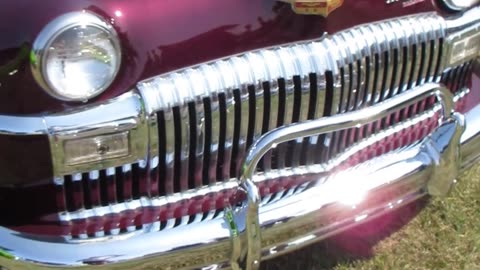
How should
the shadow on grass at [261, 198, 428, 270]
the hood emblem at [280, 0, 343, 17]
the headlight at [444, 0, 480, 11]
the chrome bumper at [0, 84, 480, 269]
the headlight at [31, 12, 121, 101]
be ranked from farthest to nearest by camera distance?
the shadow on grass at [261, 198, 428, 270] → the headlight at [444, 0, 480, 11] → the hood emblem at [280, 0, 343, 17] → the chrome bumper at [0, 84, 480, 269] → the headlight at [31, 12, 121, 101]

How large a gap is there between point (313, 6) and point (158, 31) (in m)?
0.50

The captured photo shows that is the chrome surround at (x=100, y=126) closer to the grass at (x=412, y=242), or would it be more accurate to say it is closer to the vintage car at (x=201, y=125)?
the vintage car at (x=201, y=125)

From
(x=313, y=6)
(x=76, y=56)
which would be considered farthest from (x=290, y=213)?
(x=76, y=56)

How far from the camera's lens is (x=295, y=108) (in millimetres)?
2598

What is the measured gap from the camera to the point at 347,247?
11.2 feet

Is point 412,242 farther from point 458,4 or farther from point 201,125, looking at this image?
point 201,125

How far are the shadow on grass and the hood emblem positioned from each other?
119 cm

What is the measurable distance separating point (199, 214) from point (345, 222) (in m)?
0.50

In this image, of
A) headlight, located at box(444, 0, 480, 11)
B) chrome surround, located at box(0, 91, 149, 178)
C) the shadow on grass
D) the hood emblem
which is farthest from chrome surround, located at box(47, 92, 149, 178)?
headlight, located at box(444, 0, 480, 11)

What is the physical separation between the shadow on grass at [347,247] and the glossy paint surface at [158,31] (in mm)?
1104

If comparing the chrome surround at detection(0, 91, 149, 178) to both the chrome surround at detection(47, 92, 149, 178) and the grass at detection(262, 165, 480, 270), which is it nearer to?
the chrome surround at detection(47, 92, 149, 178)

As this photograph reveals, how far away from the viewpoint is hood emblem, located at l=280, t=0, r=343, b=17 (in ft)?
8.08

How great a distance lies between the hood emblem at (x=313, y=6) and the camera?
2.46m

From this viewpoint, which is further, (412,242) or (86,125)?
(412,242)
